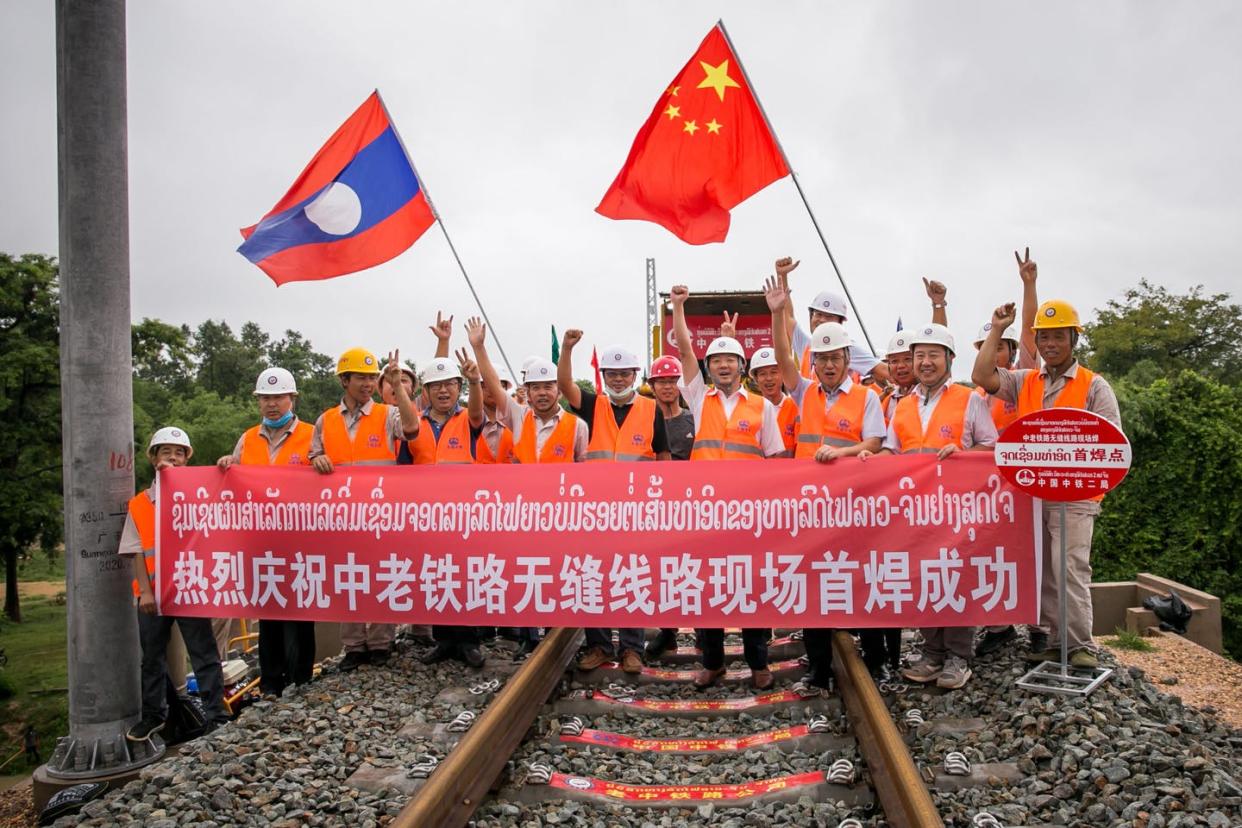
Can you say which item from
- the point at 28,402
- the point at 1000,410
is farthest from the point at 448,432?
the point at 28,402

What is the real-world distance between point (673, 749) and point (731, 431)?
2.15m

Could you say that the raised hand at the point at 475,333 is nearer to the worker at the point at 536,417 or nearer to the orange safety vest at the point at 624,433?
the worker at the point at 536,417

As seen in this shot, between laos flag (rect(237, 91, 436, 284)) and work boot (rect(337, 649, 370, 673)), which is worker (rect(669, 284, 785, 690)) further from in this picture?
laos flag (rect(237, 91, 436, 284))

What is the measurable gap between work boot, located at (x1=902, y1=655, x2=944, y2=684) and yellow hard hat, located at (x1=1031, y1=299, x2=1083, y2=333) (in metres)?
2.27

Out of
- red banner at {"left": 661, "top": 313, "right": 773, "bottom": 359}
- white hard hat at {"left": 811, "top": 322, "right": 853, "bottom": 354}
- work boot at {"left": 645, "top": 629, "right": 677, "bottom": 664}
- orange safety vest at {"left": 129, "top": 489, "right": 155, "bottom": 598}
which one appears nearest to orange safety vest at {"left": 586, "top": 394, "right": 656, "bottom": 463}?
white hard hat at {"left": 811, "top": 322, "right": 853, "bottom": 354}

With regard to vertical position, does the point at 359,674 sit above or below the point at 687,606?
below

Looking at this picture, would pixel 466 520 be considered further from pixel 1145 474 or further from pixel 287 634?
pixel 1145 474

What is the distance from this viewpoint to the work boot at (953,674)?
517 centimetres

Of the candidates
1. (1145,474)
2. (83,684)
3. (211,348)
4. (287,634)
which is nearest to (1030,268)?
(287,634)

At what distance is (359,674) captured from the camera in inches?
233

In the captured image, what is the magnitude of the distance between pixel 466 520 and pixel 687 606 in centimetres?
160

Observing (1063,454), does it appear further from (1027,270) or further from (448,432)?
(448,432)

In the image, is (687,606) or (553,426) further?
(553,426)

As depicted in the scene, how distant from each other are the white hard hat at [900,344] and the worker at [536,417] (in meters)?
2.38
